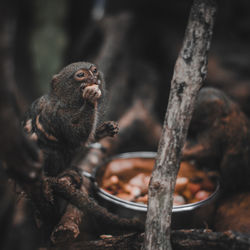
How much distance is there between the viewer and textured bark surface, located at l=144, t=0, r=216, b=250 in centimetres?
140

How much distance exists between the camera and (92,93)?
61.9 inches

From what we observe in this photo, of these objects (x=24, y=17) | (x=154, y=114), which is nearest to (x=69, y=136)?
(x=154, y=114)

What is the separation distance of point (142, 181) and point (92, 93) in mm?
785

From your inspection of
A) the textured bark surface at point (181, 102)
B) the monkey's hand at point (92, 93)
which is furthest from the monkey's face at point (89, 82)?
the textured bark surface at point (181, 102)

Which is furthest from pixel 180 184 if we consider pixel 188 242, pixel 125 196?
pixel 188 242

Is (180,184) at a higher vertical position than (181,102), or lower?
lower

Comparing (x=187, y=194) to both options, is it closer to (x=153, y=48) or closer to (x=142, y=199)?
(x=142, y=199)

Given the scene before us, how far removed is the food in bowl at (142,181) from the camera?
192cm

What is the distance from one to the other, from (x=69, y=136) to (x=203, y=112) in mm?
1054

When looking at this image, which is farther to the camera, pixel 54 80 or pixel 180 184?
pixel 180 184

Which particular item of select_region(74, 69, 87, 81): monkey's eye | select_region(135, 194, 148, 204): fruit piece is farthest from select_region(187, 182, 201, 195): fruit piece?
select_region(74, 69, 87, 81): monkey's eye

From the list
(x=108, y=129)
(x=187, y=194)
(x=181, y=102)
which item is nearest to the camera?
(x=181, y=102)

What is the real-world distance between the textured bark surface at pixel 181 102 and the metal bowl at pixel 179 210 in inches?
14.2

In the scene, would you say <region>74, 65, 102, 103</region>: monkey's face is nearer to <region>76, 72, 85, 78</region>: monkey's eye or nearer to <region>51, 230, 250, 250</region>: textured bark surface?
<region>76, 72, 85, 78</region>: monkey's eye
